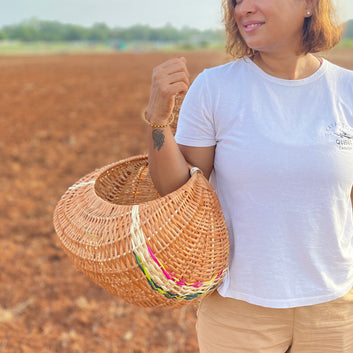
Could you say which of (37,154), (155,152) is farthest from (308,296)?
(37,154)

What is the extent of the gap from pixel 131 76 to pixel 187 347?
42.9ft

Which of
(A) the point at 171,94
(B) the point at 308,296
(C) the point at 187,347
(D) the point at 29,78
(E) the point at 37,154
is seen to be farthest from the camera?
(D) the point at 29,78

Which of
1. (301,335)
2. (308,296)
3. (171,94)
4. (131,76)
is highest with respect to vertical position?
(171,94)

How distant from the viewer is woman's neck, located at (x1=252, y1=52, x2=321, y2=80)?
3.78 feet

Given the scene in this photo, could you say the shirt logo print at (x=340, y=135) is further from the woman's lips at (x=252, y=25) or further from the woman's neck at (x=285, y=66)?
the woman's lips at (x=252, y=25)

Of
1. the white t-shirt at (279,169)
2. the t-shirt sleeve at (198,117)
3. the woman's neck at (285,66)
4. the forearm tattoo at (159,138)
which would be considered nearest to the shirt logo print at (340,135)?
the white t-shirt at (279,169)

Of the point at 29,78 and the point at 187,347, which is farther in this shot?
the point at 29,78

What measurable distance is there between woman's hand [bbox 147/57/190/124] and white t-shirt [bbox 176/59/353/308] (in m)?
0.07

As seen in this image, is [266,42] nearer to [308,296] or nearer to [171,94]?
[171,94]

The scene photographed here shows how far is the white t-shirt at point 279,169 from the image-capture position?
3.52 ft

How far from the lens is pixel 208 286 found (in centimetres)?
110

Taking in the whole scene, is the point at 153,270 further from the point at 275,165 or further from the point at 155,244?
the point at 275,165

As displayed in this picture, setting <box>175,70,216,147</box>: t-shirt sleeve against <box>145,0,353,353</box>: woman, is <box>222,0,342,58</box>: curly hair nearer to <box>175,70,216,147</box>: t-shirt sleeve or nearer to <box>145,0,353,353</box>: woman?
<box>145,0,353,353</box>: woman

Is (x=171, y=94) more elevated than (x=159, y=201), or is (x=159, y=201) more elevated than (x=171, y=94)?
(x=171, y=94)
